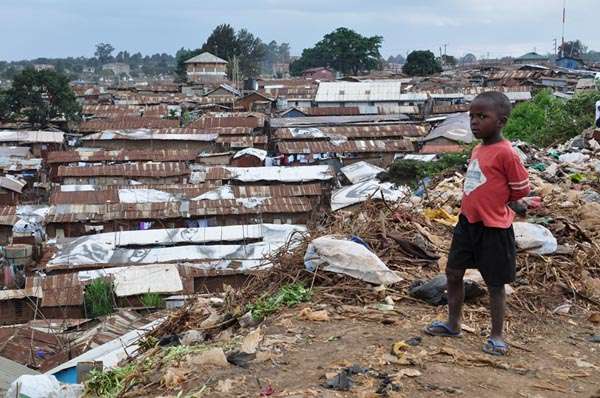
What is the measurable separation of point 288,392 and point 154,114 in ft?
91.2

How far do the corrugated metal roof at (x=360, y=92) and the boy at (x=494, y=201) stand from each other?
2843cm

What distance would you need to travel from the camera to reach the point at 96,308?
9.64 metres

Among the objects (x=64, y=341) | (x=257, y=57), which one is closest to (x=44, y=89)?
(x=64, y=341)

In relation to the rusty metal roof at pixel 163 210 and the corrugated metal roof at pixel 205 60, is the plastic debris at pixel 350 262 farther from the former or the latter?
the corrugated metal roof at pixel 205 60

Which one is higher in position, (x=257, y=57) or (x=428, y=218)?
(x=257, y=57)

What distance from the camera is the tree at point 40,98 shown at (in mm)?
26453

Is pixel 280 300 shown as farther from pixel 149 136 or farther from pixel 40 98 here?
pixel 40 98

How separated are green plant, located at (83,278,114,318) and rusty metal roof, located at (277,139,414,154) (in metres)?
11.7

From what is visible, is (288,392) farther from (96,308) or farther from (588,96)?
(588,96)

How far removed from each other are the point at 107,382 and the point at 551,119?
1120cm

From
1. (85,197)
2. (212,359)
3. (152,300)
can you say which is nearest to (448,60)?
(85,197)

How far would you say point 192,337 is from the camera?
123 inches

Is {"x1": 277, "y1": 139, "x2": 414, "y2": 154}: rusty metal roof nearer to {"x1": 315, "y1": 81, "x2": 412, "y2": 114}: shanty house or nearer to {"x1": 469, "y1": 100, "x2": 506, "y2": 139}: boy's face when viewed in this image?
{"x1": 315, "y1": 81, "x2": 412, "y2": 114}: shanty house

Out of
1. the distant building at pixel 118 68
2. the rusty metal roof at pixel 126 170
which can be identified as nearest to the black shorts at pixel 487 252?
the rusty metal roof at pixel 126 170
